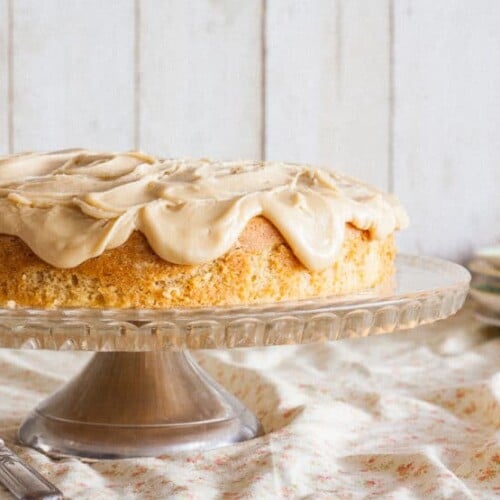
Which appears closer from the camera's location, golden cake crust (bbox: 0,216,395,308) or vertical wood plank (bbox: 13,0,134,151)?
golden cake crust (bbox: 0,216,395,308)

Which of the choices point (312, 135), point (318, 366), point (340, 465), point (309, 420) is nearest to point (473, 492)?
point (340, 465)

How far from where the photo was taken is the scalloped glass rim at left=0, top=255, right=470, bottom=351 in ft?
3.10

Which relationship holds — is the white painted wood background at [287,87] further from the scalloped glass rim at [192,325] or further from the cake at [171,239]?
the scalloped glass rim at [192,325]

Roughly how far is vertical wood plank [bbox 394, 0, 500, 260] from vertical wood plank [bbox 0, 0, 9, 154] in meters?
0.74

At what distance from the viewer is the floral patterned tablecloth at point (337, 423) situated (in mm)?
1029

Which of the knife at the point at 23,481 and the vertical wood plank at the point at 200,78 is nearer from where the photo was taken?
the knife at the point at 23,481

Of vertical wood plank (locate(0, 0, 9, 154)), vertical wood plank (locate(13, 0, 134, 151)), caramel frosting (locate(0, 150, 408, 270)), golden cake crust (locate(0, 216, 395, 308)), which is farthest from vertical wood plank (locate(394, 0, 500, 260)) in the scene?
golden cake crust (locate(0, 216, 395, 308))

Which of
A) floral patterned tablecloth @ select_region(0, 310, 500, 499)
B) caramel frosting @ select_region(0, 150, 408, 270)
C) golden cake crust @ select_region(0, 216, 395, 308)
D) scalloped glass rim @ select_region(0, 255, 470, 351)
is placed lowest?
floral patterned tablecloth @ select_region(0, 310, 500, 499)

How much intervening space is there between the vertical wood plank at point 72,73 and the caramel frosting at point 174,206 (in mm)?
859

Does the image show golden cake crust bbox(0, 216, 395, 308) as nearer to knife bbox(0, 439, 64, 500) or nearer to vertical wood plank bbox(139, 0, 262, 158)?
knife bbox(0, 439, 64, 500)

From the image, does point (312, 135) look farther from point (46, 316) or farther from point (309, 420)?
point (46, 316)

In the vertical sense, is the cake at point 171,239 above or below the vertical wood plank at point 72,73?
below

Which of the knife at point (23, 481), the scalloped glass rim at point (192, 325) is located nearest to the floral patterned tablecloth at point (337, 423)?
the knife at point (23, 481)

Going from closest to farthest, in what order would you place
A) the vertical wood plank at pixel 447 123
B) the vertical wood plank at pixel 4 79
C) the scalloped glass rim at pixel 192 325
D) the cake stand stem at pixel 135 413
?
the scalloped glass rim at pixel 192 325 < the cake stand stem at pixel 135 413 < the vertical wood plank at pixel 4 79 < the vertical wood plank at pixel 447 123
